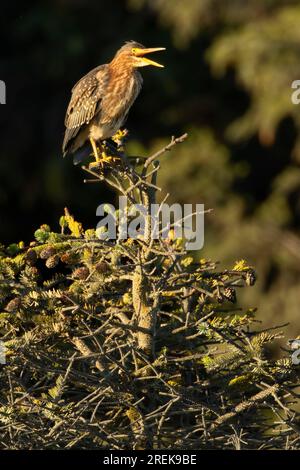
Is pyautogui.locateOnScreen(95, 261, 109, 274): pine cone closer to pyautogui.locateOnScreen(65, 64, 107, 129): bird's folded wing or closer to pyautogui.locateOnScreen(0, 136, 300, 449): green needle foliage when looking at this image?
pyautogui.locateOnScreen(0, 136, 300, 449): green needle foliage

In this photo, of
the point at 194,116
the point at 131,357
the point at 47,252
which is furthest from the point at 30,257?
the point at 194,116

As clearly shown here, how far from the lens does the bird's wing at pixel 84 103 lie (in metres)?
5.75

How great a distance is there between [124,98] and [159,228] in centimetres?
165

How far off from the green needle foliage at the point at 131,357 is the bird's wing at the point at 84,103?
1.41m

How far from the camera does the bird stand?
225 inches

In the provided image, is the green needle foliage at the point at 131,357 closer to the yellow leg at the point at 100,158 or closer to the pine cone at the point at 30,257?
the pine cone at the point at 30,257

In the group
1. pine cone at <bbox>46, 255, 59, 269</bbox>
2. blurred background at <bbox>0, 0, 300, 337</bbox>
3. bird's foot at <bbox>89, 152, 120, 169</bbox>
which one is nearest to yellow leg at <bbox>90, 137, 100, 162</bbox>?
bird's foot at <bbox>89, 152, 120, 169</bbox>

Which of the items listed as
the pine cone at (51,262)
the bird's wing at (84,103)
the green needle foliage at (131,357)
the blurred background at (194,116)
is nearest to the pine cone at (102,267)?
the green needle foliage at (131,357)

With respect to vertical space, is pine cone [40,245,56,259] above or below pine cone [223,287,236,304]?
above

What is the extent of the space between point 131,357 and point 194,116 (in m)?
7.89

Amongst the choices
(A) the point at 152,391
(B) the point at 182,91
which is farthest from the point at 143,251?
(B) the point at 182,91

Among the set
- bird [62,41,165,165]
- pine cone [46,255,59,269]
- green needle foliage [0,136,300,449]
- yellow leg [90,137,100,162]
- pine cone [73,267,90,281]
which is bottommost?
green needle foliage [0,136,300,449]

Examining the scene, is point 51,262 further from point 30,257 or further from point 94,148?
point 94,148

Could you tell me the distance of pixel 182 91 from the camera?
12211mm
